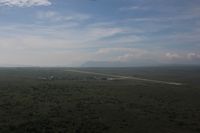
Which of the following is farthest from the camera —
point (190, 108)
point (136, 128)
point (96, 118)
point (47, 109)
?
point (190, 108)

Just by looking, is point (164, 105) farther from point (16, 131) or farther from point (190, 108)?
point (16, 131)

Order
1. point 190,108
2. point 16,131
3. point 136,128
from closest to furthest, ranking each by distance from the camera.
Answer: point 16,131 → point 136,128 → point 190,108

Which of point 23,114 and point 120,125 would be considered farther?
point 23,114

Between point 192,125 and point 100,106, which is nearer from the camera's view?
point 192,125

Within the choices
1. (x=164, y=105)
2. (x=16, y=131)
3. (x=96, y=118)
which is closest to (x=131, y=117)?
(x=96, y=118)

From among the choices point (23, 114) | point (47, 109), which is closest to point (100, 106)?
point (47, 109)

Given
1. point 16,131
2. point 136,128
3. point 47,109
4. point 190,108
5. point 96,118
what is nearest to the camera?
point 16,131

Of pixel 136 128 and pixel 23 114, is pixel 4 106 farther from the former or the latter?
pixel 136 128

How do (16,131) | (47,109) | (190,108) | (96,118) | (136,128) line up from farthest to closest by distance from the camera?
1. (190,108)
2. (47,109)
3. (96,118)
4. (136,128)
5. (16,131)

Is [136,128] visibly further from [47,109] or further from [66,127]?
[47,109]
